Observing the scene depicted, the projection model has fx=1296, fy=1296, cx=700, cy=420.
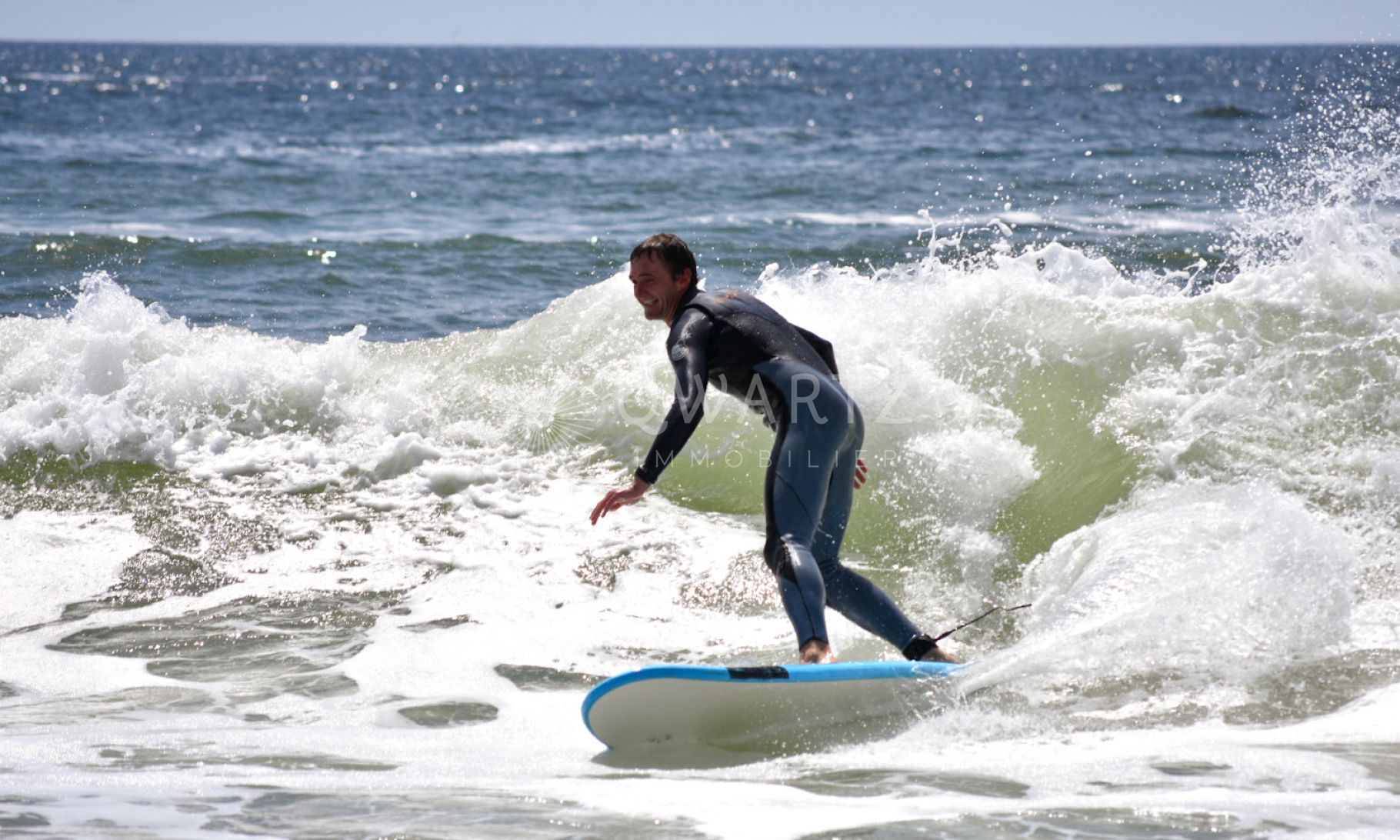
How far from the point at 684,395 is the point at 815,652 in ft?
3.07

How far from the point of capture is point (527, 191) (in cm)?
1817

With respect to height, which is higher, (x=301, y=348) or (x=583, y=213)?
(x=583, y=213)

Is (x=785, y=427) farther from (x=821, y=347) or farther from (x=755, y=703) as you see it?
(x=755, y=703)

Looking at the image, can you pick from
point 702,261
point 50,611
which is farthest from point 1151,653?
point 702,261

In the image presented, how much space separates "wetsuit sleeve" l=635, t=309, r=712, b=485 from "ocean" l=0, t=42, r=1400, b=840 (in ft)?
3.11

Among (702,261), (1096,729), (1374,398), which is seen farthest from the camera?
(702,261)

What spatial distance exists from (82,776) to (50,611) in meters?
2.14

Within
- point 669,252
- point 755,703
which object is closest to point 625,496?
point 755,703

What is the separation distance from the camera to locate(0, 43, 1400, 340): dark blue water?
11.7 m

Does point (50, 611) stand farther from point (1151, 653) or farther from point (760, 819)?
point (1151, 653)

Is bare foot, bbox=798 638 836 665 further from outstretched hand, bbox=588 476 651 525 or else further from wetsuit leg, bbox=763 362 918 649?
outstretched hand, bbox=588 476 651 525

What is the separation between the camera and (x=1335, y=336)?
6.73 metres

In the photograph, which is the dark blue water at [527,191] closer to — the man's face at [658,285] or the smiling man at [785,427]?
the smiling man at [785,427]

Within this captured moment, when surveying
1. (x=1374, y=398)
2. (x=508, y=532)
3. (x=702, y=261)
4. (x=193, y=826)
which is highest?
(x=702, y=261)
